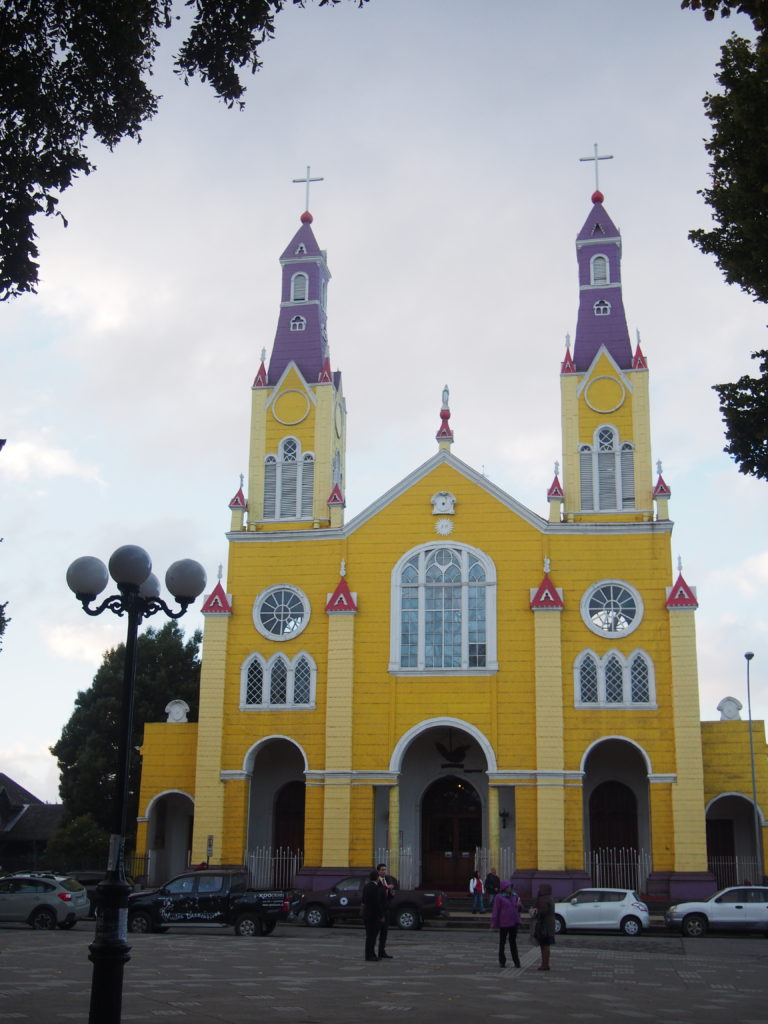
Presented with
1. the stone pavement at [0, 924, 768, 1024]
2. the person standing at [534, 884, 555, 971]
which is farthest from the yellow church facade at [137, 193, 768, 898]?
the person standing at [534, 884, 555, 971]

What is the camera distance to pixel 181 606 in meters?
13.1

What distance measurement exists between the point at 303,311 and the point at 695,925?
80.4 ft

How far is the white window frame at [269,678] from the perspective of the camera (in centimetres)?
3588

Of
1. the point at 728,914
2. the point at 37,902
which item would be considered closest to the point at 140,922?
the point at 37,902

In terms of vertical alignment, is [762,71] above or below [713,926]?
above

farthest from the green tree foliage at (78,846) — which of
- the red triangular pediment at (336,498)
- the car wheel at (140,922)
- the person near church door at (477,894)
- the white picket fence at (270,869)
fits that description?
the person near church door at (477,894)

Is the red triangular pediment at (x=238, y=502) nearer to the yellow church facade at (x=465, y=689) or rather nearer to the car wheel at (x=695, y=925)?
the yellow church facade at (x=465, y=689)

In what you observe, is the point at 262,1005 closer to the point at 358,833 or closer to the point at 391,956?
the point at 391,956

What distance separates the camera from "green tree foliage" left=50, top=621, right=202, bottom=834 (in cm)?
5091

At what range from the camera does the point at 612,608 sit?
3525 centimetres

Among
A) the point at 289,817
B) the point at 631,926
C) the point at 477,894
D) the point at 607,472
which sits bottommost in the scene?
the point at 631,926

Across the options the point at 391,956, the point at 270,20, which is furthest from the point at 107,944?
the point at 391,956

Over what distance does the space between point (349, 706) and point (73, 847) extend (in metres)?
18.5

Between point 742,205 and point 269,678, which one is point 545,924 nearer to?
point 742,205
